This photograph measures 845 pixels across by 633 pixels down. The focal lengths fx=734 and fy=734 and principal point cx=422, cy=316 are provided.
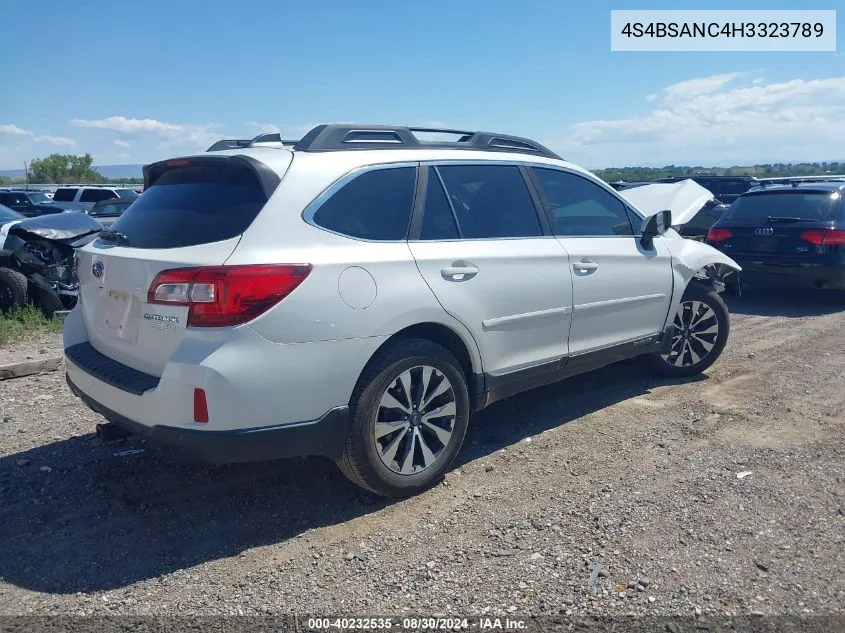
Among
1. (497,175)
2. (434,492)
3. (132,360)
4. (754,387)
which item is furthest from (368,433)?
(754,387)

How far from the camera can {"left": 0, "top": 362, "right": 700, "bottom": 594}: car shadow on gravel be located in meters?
3.37

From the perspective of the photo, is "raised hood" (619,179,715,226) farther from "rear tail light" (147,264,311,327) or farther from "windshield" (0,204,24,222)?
"windshield" (0,204,24,222)

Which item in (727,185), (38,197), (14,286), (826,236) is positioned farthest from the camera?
(38,197)

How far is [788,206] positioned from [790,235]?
577 mm

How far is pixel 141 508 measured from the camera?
388 cm

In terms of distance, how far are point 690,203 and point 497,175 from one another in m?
3.17

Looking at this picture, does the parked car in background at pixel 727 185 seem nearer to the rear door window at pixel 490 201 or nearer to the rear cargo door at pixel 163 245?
the rear door window at pixel 490 201

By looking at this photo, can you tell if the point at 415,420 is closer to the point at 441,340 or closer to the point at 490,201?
the point at 441,340

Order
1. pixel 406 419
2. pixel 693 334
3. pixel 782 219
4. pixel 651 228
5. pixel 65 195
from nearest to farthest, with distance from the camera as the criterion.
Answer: pixel 406 419
pixel 651 228
pixel 693 334
pixel 782 219
pixel 65 195

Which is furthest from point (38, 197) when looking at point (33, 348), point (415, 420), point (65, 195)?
point (415, 420)

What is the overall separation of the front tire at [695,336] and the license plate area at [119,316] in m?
4.14

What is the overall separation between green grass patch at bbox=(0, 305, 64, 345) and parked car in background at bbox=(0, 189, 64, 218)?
14810mm

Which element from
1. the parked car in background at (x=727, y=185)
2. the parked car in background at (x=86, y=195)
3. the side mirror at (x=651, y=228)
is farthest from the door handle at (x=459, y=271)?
the parked car in background at (x=86, y=195)

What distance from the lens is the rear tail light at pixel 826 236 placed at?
29.7 ft
